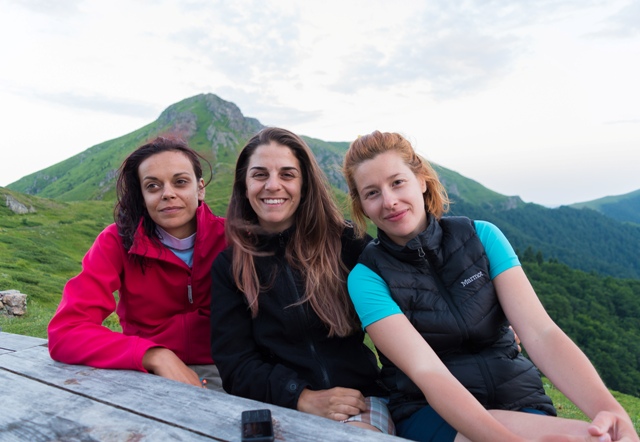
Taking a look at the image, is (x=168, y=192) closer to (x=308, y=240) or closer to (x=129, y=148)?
(x=308, y=240)

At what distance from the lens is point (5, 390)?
315 cm

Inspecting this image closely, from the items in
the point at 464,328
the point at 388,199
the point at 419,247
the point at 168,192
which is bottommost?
the point at 464,328

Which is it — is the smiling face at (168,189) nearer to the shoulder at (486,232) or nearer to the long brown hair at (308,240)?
the long brown hair at (308,240)

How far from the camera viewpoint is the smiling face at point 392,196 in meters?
3.76

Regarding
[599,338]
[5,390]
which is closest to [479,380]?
[5,390]

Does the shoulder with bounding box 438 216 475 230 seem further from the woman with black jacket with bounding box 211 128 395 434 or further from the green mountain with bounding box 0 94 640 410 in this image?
the woman with black jacket with bounding box 211 128 395 434

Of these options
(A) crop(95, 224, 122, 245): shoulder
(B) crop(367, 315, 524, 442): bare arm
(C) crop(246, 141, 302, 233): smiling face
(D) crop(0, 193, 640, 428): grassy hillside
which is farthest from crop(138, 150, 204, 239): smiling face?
(D) crop(0, 193, 640, 428): grassy hillside

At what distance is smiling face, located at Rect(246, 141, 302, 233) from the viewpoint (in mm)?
4156

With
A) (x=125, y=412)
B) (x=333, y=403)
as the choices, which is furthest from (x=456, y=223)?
(x=125, y=412)

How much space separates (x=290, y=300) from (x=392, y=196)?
1.20 metres

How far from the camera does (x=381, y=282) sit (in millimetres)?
3561

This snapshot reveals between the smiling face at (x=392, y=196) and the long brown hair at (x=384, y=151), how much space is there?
0.07m

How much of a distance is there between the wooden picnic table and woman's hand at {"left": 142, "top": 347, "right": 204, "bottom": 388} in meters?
0.17

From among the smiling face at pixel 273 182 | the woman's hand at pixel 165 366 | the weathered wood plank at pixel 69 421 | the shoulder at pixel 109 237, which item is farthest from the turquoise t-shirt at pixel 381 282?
the shoulder at pixel 109 237
